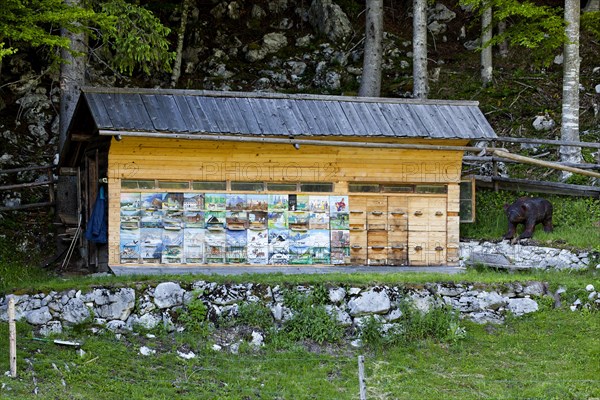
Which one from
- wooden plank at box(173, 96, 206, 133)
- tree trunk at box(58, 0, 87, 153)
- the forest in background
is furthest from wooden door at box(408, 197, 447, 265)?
tree trunk at box(58, 0, 87, 153)

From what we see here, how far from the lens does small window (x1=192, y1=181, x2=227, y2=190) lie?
2044 cm

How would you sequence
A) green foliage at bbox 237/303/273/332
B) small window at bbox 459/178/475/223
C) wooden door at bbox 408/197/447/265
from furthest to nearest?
small window at bbox 459/178/475/223
wooden door at bbox 408/197/447/265
green foliage at bbox 237/303/273/332

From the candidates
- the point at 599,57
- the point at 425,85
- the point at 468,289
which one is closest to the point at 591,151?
the point at 425,85

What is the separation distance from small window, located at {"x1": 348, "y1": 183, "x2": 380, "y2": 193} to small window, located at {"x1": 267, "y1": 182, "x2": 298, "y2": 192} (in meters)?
1.34

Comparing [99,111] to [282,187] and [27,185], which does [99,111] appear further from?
[27,185]

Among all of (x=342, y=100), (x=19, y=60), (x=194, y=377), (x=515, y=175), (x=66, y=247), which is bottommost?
(x=194, y=377)

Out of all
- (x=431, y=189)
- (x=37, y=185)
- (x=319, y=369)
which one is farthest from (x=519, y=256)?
(x=37, y=185)

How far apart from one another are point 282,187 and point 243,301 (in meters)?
3.95

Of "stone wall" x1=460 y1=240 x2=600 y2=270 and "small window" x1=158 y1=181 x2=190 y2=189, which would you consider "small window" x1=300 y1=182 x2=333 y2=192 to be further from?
"stone wall" x1=460 y1=240 x2=600 y2=270

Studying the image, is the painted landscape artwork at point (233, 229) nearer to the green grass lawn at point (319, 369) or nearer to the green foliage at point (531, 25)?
the green grass lawn at point (319, 369)

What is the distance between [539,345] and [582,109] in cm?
1408

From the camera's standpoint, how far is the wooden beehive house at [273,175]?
20.0m

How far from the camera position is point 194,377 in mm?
15289

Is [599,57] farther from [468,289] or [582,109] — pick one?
[468,289]
